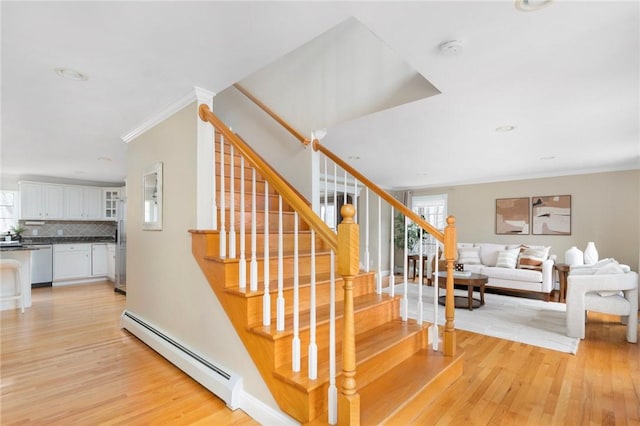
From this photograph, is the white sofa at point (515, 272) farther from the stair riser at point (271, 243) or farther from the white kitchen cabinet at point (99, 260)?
the white kitchen cabinet at point (99, 260)

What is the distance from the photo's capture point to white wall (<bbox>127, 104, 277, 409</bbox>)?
2.21 meters

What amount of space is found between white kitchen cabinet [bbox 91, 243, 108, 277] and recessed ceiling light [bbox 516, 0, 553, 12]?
797cm

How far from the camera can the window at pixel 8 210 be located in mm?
6332

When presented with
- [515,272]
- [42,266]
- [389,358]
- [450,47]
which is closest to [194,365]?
[389,358]

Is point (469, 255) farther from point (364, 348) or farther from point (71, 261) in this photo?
point (71, 261)

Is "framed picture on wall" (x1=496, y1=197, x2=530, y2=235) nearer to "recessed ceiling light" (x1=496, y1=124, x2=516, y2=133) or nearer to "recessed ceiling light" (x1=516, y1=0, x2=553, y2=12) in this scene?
"recessed ceiling light" (x1=496, y1=124, x2=516, y2=133)

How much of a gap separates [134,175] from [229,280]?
2173 mm

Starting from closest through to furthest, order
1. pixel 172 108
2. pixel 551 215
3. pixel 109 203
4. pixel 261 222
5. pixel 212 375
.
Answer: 1. pixel 212 375
2. pixel 172 108
3. pixel 261 222
4. pixel 551 215
5. pixel 109 203

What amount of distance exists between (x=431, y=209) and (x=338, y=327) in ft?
21.2

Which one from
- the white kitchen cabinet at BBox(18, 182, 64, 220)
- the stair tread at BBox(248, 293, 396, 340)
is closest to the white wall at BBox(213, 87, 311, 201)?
the stair tread at BBox(248, 293, 396, 340)

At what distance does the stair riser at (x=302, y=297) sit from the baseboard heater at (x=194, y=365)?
1.50 ft

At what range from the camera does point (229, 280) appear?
7.11 ft

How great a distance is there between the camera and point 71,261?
6.47 m

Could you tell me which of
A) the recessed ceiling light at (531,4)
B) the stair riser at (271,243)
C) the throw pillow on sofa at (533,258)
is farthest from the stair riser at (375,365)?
the throw pillow on sofa at (533,258)
